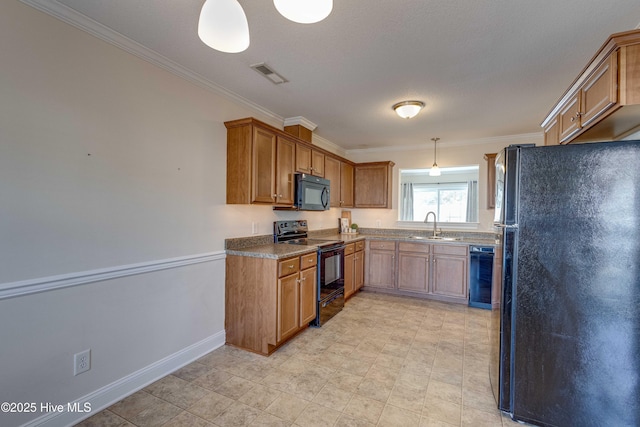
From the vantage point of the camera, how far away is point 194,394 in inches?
81.7

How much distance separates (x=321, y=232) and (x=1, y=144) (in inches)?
145

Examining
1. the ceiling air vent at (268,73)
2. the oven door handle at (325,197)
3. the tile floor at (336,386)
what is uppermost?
the ceiling air vent at (268,73)

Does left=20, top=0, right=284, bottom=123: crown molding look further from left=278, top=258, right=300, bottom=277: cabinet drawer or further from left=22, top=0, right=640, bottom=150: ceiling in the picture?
left=278, top=258, right=300, bottom=277: cabinet drawer

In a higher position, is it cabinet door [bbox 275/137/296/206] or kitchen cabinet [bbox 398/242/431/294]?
cabinet door [bbox 275/137/296/206]

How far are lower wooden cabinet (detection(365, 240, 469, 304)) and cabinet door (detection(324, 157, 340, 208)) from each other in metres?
0.98

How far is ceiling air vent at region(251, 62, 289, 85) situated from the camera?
2357 mm

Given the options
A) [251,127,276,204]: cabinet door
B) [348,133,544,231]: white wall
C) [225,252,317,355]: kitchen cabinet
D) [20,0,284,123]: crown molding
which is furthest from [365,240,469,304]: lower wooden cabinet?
[20,0,284,123]: crown molding

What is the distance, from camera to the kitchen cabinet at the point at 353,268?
413 cm

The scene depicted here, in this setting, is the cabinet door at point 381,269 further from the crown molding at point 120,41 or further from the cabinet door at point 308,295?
the crown molding at point 120,41

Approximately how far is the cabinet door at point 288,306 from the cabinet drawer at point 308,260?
0.15 metres

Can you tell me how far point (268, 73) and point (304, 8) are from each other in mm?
1544

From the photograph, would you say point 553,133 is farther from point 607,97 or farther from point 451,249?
point 451,249

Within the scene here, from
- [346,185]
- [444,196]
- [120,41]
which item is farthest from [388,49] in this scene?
[444,196]

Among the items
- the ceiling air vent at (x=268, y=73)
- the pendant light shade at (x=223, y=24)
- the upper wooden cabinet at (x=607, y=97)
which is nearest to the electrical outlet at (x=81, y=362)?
the pendant light shade at (x=223, y=24)
